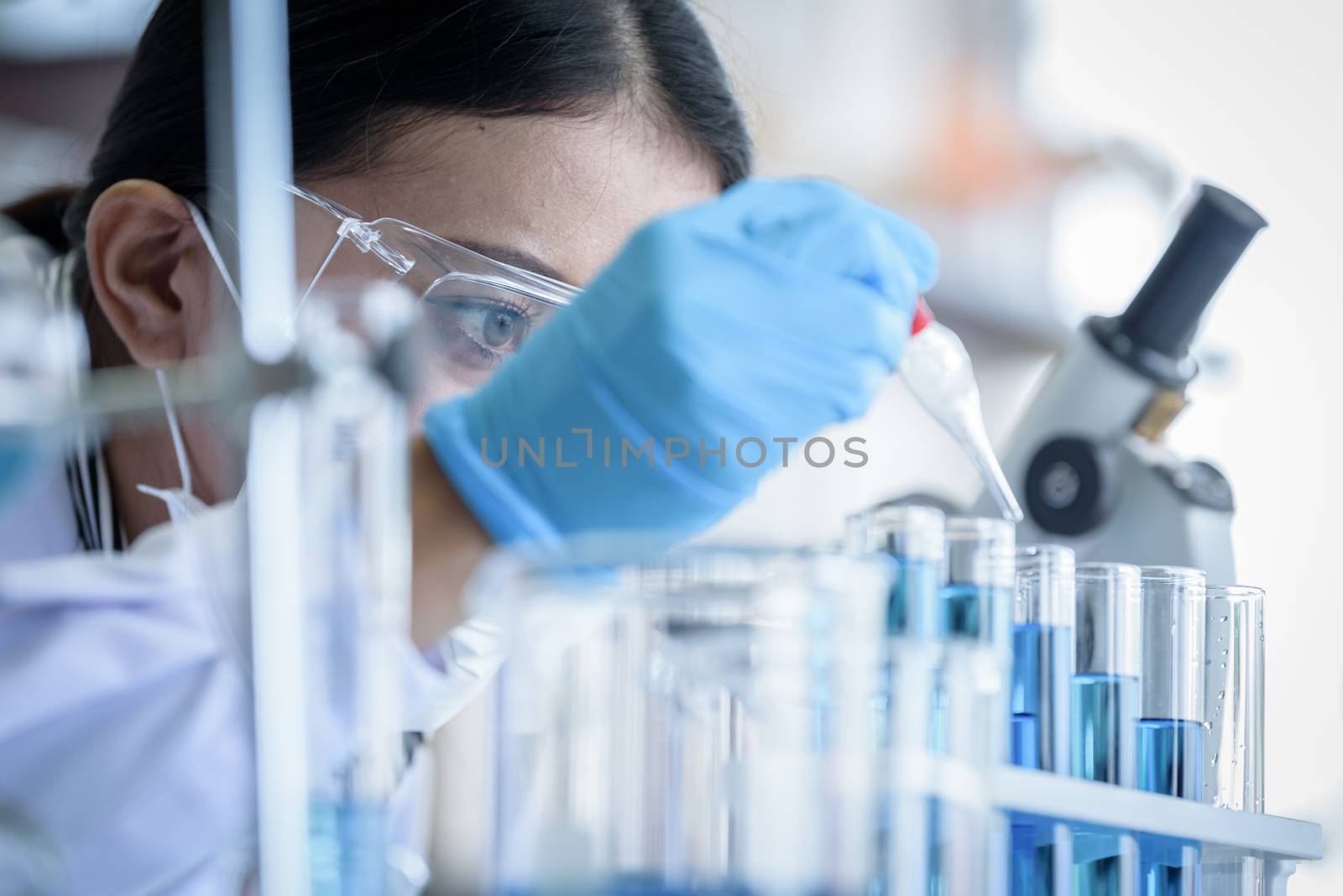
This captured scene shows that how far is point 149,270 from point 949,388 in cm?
70

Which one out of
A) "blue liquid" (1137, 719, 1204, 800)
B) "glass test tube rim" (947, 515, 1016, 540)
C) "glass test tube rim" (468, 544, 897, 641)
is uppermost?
"glass test tube rim" (947, 515, 1016, 540)

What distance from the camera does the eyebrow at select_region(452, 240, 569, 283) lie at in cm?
120

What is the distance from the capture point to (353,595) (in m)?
0.56

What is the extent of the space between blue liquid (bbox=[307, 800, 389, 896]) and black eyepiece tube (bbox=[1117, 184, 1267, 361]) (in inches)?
40.7

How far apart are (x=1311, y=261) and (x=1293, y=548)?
52 centimetres

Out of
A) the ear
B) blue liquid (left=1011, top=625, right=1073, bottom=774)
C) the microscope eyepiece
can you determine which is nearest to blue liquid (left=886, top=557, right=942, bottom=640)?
blue liquid (left=1011, top=625, right=1073, bottom=774)

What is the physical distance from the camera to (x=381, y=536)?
561mm

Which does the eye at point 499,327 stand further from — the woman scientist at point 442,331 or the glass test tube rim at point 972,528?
the glass test tube rim at point 972,528

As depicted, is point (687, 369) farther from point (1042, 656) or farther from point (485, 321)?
point (485, 321)

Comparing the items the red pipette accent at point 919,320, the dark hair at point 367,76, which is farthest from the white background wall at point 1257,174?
the red pipette accent at point 919,320

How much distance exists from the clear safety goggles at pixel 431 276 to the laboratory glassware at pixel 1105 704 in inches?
22.8

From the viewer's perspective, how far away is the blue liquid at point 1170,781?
746 mm

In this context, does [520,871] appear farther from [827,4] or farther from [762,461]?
[827,4]

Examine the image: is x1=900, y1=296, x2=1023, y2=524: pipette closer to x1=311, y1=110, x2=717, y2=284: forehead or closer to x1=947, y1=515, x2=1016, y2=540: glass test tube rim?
x1=947, y1=515, x2=1016, y2=540: glass test tube rim
